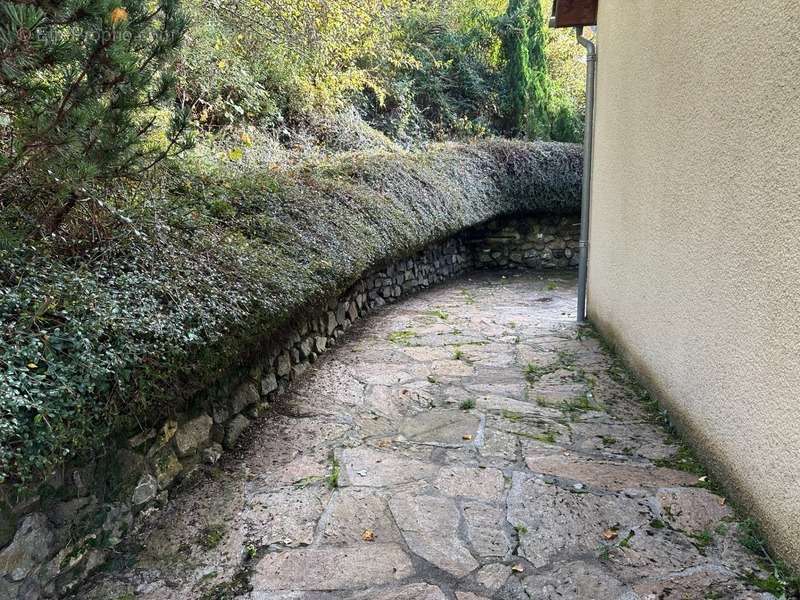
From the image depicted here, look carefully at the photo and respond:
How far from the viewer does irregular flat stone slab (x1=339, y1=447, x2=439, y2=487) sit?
2697mm

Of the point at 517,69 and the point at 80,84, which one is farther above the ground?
the point at 517,69

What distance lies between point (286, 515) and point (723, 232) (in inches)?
90.3

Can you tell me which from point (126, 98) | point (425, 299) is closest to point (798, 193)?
point (126, 98)

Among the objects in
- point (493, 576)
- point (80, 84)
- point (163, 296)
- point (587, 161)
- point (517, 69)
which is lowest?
point (493, 576)

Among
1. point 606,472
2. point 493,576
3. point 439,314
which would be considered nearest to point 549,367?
point 606,472

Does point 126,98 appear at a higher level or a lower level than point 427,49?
lower

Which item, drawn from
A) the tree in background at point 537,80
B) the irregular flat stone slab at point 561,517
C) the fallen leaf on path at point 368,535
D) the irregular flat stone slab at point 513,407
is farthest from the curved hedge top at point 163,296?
the tree in background at point 537,80

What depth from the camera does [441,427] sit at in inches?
131

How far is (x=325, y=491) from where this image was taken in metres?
2.61

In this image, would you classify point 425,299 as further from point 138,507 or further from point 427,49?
point 427,49

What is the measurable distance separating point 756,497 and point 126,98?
9.44ft

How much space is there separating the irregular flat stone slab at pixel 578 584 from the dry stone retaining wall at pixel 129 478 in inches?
62.0

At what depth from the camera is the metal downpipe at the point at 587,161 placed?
5.44m

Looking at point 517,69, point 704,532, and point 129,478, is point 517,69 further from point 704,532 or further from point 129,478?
point 129,478
